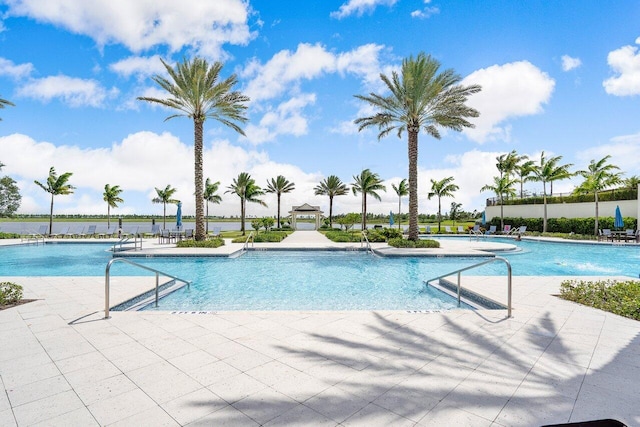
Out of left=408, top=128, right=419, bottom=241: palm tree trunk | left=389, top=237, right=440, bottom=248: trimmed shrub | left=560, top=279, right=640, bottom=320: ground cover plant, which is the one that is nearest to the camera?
left=560, top=279, right=640, bottom=320: ground cover plant

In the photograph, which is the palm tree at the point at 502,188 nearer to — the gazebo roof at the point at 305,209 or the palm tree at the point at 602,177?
the palm tree at the point at 602,177

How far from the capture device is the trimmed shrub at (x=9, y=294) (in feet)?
18.8

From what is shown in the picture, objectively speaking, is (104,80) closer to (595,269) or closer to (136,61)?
(136,61)

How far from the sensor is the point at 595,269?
12516 millimetres

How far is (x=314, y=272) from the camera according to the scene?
1130 centimetres

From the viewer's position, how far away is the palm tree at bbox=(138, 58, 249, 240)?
17281mm

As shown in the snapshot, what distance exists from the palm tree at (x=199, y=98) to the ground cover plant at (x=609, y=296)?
55.6 ft

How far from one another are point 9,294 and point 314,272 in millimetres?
7764

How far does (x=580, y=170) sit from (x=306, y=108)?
23516mm

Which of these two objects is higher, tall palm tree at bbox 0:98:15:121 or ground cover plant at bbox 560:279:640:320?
tall palm tree at bbox 0:98:15:121

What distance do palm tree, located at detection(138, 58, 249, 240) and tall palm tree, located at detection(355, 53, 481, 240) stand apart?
7523 mm

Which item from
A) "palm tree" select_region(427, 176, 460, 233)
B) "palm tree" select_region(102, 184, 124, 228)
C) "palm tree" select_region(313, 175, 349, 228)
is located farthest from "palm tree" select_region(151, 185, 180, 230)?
"palm tree" select_region(427, 176, 460, 233)

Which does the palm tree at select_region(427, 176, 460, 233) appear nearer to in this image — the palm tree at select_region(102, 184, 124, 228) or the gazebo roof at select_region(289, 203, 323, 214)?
the gazebo roof at select_region(289, 203, 323, 214)

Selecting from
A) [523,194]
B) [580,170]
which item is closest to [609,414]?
[580,170]
